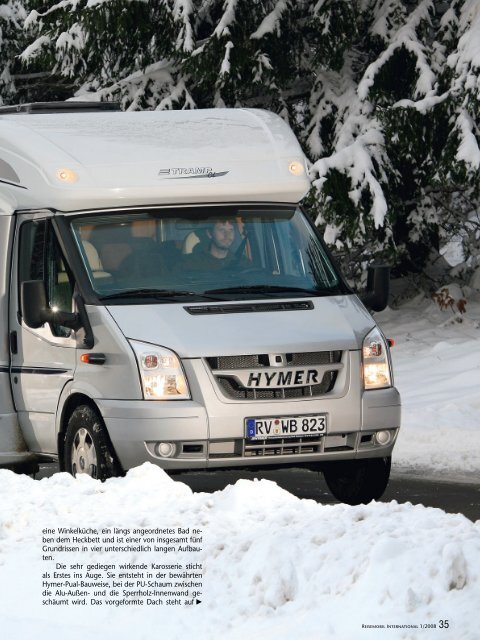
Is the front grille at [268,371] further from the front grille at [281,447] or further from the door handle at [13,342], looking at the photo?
the door handle at [13,342]

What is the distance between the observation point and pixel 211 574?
22.9 feet

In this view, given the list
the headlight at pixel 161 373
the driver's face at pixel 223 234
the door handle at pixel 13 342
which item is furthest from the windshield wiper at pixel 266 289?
the door handle at pixel 13 342

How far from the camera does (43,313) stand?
1001 centimetres

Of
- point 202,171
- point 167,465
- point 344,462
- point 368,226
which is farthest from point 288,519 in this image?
point 368,226

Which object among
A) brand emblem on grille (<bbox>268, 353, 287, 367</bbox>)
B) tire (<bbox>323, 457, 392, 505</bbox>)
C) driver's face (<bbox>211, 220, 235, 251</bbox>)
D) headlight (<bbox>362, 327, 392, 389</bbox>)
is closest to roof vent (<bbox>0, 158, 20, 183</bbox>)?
driver's face (<bbox>211, 220, 235, 251</bbox>)

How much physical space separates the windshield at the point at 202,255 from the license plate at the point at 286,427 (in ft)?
2.88

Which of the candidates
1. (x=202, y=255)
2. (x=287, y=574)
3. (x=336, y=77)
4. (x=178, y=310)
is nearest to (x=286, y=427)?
(x=178, y=310)

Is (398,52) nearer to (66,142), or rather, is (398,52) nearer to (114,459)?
(66,142)

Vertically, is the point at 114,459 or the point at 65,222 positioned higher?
the point at 65,222

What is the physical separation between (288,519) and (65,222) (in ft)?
10.6

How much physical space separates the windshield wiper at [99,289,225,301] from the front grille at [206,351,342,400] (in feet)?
1.92

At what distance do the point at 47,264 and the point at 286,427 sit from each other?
1.95m

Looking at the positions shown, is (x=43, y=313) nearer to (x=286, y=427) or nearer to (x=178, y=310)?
(x=178, y=310)

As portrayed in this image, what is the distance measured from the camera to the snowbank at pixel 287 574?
6.23 metres
